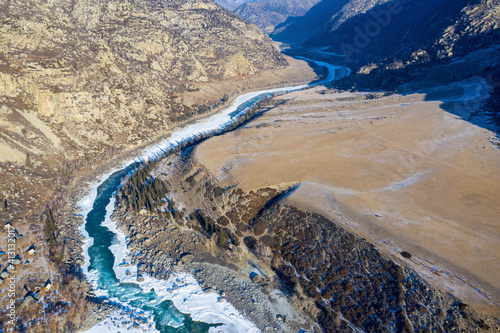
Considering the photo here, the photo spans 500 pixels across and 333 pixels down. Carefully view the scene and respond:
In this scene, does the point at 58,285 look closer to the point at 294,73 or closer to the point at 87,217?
the point at 87,217

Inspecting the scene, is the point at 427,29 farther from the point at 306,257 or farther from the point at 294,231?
the point at 306,257

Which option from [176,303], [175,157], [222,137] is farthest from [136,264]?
[222,137]

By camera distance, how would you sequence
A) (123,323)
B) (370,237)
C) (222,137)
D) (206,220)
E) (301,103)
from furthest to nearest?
(301,103), (222,137), (206,220), (370,237), (123,323)

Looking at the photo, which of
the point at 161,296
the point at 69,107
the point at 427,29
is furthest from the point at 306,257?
the point at 427,29

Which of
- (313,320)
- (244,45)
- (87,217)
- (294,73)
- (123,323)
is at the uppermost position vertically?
(244,45)

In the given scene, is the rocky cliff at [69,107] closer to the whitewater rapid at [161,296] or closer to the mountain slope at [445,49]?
the whitewater rapid at [161,296]

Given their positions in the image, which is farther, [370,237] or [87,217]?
[87,217]

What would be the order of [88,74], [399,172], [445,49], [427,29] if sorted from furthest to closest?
[427,29] < [445,49] < [88,74] < [399,172]

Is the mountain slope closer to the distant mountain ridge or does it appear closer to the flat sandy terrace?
the distant mountain ridge
